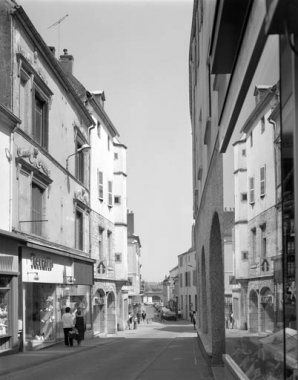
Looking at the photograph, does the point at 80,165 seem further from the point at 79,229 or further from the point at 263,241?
the point at 263,241

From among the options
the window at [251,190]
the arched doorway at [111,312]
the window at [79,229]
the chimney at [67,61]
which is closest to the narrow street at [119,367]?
the window at [251,190]

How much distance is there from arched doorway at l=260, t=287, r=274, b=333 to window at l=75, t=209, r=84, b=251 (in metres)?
23.8

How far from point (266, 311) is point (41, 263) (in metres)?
16.8

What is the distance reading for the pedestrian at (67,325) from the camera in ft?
74.2

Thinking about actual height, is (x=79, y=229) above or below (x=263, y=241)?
above

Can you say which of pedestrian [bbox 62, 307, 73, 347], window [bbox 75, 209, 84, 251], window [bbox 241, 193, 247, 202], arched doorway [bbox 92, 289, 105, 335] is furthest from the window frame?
arched doorway [bbox 92, 289, 105, 335]

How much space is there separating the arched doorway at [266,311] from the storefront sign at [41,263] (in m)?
15.5

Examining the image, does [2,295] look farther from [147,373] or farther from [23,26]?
[23,26]

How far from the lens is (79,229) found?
30.0 m

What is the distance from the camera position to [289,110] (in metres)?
3.93

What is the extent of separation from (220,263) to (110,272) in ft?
86.8

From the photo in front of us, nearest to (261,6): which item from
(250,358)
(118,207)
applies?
(250,358)

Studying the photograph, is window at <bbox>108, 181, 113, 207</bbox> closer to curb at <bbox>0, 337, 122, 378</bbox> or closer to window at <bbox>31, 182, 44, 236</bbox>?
window at <bbox>31, 182, 44, 236</bbox>

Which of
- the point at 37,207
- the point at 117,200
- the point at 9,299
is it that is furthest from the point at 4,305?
the point at 117,200
